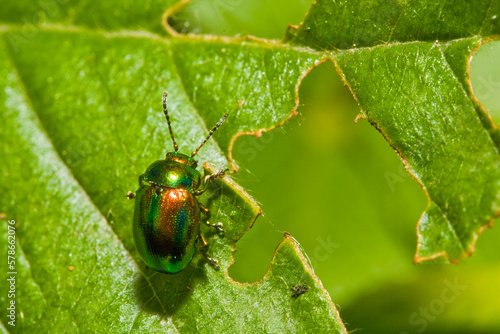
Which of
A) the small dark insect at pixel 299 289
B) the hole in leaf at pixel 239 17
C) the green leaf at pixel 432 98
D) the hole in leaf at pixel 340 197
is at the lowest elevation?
the hole in leaf at pixel 340 197

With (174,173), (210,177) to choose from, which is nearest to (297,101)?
(210,177)

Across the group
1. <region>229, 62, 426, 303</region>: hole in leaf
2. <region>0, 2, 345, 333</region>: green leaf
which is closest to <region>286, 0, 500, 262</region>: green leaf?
<region>0, 2, 345, 333</region>: green leaf

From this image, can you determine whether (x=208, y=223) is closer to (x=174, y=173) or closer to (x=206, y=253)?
(x=206, y=253)

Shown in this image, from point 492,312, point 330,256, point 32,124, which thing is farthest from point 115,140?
point 492,312

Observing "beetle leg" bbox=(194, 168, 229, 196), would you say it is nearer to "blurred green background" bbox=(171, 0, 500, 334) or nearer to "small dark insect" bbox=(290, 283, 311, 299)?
"blurred green background" bbox=(171, 0, 500, 334)

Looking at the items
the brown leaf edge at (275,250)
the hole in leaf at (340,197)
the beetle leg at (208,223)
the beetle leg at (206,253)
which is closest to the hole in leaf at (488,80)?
the hole in leaf at (340,197)

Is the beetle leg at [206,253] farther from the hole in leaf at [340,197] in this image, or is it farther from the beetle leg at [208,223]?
the hole in leaf at [340,197]
